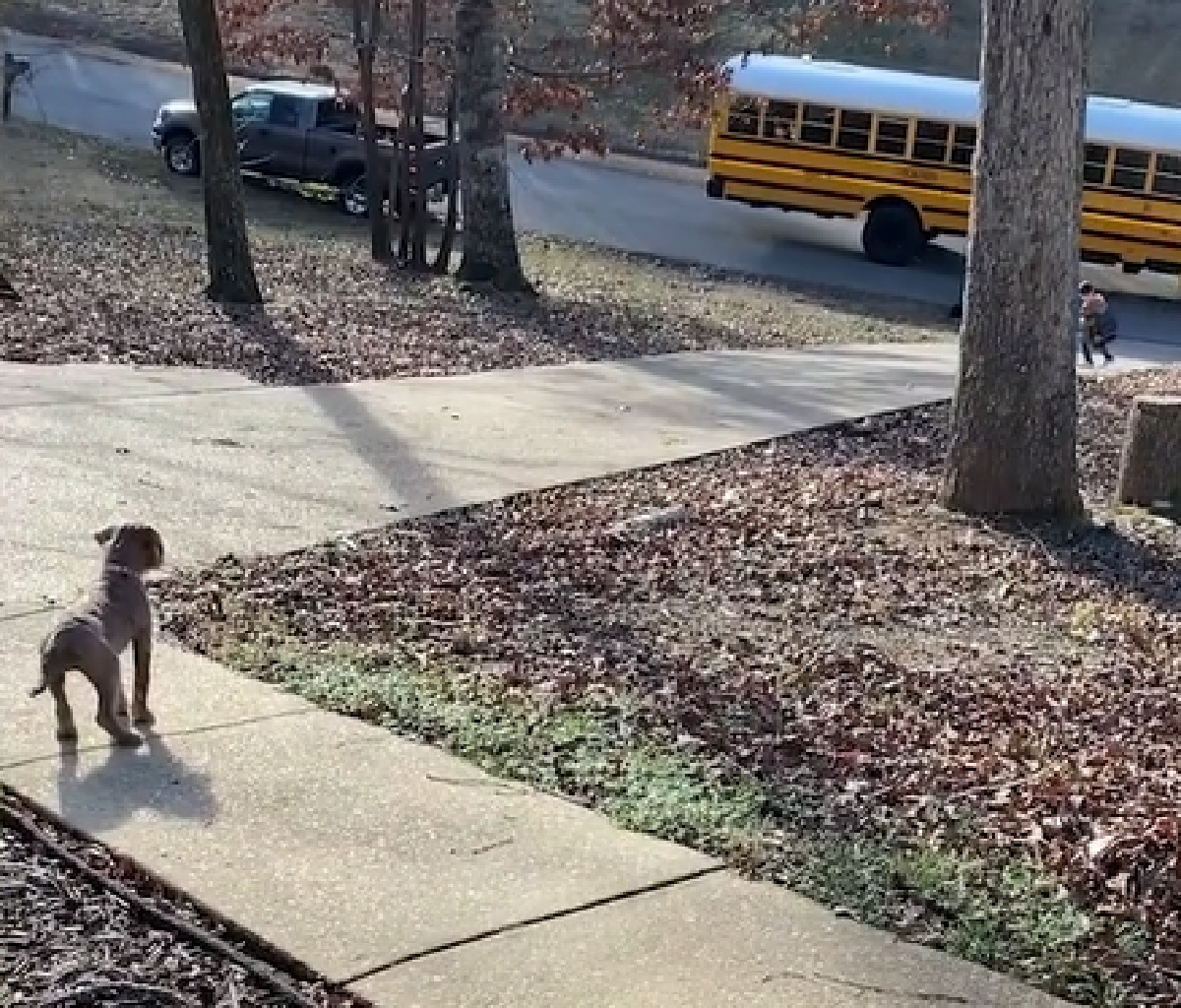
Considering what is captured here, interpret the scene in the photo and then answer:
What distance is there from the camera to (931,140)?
1132 inches

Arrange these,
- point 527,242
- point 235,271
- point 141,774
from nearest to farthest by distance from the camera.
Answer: point 141,774, point 235,271, point 527,242


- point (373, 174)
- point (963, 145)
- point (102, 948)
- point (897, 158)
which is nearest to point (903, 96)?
point (897, 158)

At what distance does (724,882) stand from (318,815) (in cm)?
101

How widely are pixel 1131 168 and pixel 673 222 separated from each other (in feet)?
22.4

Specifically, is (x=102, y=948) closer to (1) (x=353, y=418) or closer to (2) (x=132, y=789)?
(2) (x=132, y=789)

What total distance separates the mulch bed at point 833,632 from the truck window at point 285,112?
752 inches

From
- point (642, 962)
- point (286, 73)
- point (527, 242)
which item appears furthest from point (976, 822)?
point (286, 73)

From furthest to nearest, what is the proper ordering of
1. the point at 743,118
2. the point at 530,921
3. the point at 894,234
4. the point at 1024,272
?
the point at 894,234, the point at 743,118, the point at 1024,272, the point at 530,921

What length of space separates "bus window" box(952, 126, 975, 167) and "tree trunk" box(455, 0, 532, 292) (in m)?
11.2

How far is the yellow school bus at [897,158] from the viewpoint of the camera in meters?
28.2

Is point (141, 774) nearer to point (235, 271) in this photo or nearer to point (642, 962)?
point (642, 962)

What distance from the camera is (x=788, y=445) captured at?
11.6 m

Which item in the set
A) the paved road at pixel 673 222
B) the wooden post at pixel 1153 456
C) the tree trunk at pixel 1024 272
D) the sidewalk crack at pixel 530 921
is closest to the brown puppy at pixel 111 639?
the sidewalk crack at pixel 530 921

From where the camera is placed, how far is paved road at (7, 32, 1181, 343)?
28.4 meters
